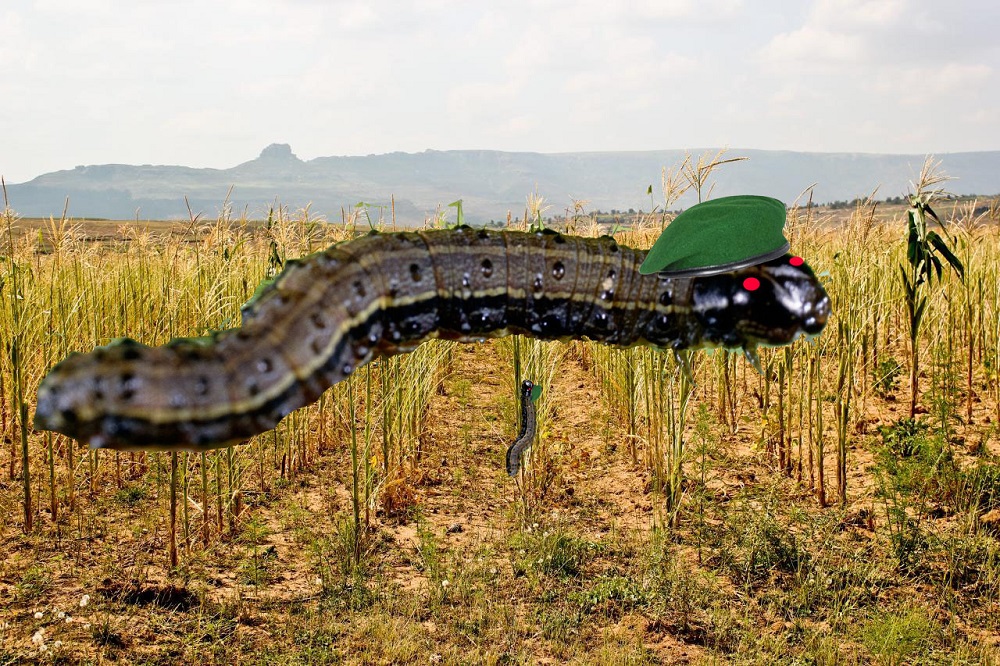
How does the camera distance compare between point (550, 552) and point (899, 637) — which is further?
point (550, 552)

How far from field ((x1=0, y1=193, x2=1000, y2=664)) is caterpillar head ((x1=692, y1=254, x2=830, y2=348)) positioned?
14.8 feet

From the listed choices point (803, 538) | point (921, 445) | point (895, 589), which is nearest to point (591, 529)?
point (803, 538)

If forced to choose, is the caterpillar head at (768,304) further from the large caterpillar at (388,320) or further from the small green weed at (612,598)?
the small green weed at (612,598)

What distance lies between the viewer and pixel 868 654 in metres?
4.86

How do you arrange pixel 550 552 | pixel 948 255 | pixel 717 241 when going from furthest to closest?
pixel 550 552 < pixel 948 255 < pixel 717 241

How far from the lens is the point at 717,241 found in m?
0.75

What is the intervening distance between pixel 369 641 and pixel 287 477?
300cm

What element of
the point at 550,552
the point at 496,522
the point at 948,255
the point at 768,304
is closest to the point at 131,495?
the point at 496,522

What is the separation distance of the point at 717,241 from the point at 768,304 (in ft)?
0.31

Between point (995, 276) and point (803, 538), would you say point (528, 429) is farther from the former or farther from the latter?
point (995, 276)

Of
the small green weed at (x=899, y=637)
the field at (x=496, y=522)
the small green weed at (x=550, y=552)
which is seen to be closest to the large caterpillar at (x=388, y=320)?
the field at (x=496, y=522)

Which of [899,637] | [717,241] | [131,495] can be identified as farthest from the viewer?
[131,495]

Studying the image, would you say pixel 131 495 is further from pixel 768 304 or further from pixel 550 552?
pixel 768 304

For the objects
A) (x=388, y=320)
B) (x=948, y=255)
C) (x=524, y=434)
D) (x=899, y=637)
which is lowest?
(x=899, y=637)
